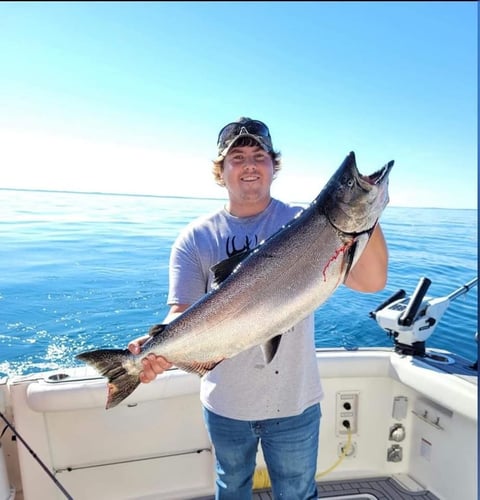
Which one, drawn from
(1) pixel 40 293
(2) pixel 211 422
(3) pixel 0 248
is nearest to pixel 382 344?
(2) pixel 211 422

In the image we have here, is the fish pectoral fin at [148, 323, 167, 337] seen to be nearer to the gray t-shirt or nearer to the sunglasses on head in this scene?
the gray t-shirt

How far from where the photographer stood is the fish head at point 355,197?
1632 mm

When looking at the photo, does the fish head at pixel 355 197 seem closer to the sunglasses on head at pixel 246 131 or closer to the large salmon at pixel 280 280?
the large salmon at pixel 280 280

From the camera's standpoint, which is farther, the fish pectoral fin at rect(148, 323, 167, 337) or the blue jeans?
the blue jeans

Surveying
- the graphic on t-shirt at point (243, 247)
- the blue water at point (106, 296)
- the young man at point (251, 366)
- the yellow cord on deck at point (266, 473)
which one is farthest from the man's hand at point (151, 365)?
the blue water at point (106, 296)

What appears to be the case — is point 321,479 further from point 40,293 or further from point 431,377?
point 40,293

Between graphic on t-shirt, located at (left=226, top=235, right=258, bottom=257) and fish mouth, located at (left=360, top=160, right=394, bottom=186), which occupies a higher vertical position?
fish mouth, located at (left=360, top=160, right=394, bottom=186)

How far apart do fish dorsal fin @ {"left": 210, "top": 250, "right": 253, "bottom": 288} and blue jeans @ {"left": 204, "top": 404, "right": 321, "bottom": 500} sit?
29.2 inches

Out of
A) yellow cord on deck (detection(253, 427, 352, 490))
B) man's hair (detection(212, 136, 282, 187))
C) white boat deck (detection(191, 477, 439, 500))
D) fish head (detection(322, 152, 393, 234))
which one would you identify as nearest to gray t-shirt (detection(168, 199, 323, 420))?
man's hair (detection(212, 136, 282, 187))

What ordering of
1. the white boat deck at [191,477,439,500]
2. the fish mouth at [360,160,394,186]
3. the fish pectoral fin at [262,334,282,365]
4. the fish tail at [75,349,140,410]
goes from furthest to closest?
the white boat deck at [191,477,439,500] < the fish tail at [75,349,140,410] < the fish pectoral fin at [262,334,282,365] < the fish mouth at [360,160,394,186]

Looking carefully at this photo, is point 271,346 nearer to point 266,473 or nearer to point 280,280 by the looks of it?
point 280,280

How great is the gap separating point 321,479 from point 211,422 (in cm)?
181

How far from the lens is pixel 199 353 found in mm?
1849

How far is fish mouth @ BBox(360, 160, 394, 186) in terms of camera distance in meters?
1.63
